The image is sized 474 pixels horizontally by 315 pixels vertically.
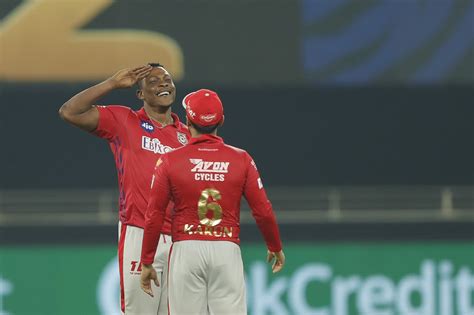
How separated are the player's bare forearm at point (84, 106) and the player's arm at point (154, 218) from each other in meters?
0.61

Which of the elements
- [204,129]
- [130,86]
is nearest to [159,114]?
[130,86]

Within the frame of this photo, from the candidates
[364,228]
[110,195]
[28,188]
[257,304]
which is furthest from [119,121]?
[28,188]

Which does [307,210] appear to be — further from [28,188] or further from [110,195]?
[28,188]

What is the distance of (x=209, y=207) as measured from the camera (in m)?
7.41

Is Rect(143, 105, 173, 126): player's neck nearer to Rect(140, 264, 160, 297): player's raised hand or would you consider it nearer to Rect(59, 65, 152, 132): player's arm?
Rect(59, 65, 152, 132): player's arm

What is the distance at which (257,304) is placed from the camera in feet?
42.1

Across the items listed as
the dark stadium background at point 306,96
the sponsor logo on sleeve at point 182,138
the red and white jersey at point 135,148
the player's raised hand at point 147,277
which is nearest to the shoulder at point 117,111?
the red and white jersey at point 135,148

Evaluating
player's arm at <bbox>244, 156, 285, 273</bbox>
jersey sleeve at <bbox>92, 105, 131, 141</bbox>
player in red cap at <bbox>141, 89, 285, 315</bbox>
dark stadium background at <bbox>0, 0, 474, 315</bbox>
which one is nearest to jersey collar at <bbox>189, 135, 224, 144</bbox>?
player in red cap at <bbox>141, 89, 285, 315</bbox>

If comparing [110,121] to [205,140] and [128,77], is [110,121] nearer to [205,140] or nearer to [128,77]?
[128,77]

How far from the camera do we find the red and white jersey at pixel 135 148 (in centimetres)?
783

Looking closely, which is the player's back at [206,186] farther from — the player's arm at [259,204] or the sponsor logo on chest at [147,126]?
the sponsor logo on chest at [147,126]

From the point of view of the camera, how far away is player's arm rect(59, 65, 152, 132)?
761 centimetres

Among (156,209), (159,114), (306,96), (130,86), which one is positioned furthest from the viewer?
(306,96)

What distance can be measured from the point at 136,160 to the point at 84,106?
0.49 meters
